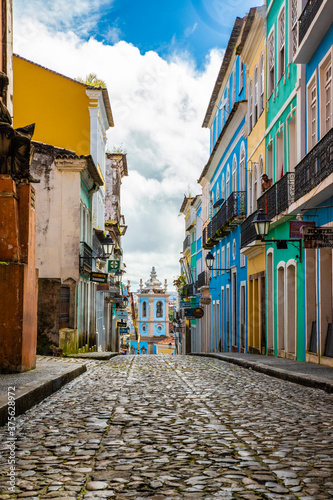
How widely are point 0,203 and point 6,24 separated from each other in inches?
246

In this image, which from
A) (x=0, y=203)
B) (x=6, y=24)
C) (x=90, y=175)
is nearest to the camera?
(x=0, y=203)

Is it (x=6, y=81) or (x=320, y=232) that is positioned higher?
(x=6, y=81)

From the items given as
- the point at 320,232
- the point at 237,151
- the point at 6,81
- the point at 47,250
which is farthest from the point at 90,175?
the point at 320,232

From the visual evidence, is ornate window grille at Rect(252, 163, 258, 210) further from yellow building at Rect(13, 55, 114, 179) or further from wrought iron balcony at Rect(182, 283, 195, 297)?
wrought iron balcony at Rect(182, 283, 195, 297)

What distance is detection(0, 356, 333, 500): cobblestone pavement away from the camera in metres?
4.14

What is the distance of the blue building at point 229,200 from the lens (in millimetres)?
28062

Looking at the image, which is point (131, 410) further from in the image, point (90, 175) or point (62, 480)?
point (90, 175)

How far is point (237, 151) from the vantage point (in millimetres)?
29984

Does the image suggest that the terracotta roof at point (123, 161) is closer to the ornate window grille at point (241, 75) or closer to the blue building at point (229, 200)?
the blue building at point (229, 200)

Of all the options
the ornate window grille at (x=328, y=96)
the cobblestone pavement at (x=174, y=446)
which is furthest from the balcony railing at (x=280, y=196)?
the cobblestone pavement at (x=174, y=446)

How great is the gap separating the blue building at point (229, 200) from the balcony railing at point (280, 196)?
6.57m

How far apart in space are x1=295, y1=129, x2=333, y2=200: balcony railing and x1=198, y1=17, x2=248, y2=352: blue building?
34.5ft

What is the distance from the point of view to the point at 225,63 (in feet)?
105

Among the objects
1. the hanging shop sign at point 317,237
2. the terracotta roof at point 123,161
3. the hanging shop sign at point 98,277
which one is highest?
the terracotta roof at point 123,161
